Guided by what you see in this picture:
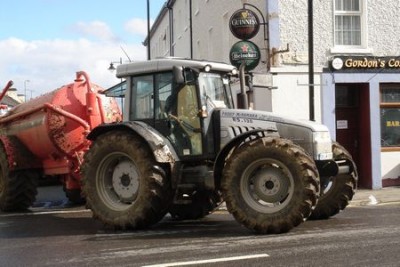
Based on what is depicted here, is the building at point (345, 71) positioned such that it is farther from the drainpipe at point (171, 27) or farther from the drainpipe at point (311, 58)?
the drainpipe at point (171, 27)

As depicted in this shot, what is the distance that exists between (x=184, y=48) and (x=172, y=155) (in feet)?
64.0

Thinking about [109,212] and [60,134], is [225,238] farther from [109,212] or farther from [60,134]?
[60,134]

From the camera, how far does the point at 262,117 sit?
8.61 m

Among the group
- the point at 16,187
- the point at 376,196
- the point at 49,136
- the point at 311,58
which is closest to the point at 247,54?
the point at 311,58

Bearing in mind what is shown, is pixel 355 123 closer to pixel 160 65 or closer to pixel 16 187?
pixel 160 65

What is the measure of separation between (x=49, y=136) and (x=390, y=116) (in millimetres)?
9415

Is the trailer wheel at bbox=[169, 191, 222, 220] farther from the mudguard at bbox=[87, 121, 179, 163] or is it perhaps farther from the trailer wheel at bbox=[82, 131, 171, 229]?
the mudguard at bbox=[87, 121, 179, 163]

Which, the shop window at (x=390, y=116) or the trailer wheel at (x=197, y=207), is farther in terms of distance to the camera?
the shop window at (x=390, y=116)

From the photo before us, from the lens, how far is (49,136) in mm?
11305

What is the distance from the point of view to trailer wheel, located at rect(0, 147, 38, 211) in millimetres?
12047

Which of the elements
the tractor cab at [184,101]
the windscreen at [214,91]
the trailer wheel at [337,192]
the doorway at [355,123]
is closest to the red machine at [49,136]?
the tractor cab at [184,101]

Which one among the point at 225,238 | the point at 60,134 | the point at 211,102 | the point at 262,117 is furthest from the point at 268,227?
the point at 60,134

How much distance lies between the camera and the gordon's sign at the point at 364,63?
15.4 m

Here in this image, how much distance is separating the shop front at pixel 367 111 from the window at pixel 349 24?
2.12ft
